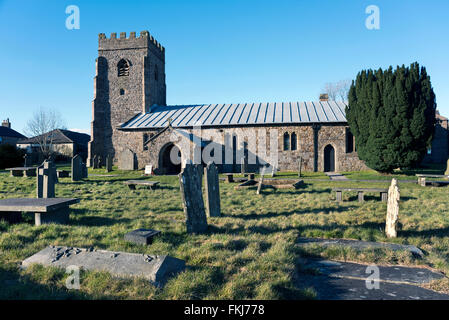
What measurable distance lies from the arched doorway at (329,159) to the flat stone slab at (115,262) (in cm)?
2155

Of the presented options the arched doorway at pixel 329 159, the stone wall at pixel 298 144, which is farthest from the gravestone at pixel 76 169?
the arched doorway at pixel 329 159

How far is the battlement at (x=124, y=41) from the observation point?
2881cm

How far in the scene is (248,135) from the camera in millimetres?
23281

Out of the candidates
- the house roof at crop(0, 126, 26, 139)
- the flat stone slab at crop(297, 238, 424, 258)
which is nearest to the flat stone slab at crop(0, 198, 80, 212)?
the flat stone slab at crop(297, 238, 424, 258)

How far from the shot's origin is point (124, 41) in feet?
96.1

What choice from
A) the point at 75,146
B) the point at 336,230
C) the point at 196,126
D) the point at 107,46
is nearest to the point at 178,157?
the point at 196,126

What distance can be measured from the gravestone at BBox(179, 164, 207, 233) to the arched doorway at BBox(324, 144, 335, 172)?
19.4m

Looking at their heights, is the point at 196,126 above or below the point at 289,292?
above

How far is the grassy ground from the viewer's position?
3137 mm

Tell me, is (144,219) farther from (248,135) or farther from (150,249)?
(248,135)

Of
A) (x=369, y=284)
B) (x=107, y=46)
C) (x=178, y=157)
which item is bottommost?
Answer: (x=369, y=284)

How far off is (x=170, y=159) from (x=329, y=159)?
13808 millimetres

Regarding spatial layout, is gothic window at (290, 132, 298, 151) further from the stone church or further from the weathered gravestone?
→ the weathered gravestone
